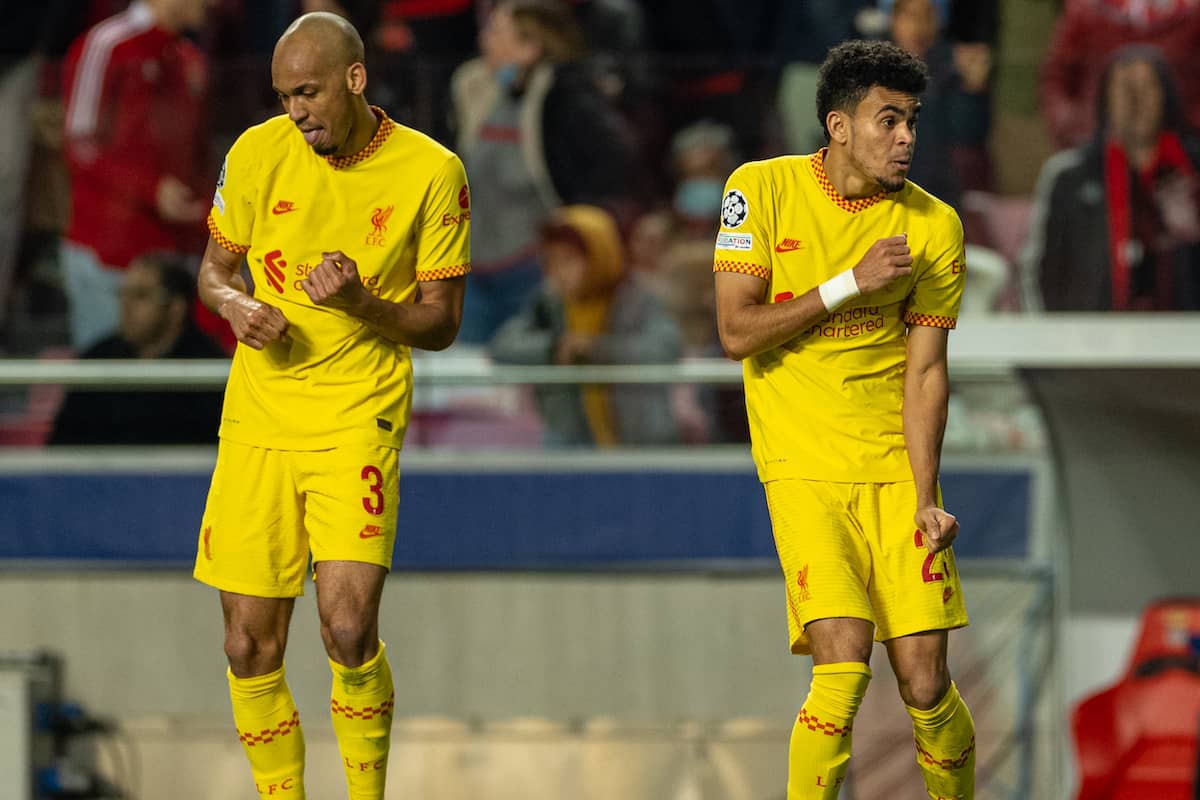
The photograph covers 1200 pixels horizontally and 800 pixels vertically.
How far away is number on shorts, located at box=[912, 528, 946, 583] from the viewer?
5152mm

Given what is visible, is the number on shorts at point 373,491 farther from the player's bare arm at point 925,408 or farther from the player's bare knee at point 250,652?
the player's bare arm at point 925,408

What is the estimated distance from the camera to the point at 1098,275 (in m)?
8.73

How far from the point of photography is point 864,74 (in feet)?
16.8

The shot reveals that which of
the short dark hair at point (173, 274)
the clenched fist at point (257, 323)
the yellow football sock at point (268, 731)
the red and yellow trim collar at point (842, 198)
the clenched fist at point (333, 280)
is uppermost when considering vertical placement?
the red and yellow trim collar at point (842, 198)

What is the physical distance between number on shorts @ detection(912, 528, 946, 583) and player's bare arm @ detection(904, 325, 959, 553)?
6 cm

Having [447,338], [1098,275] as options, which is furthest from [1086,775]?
[447,338]

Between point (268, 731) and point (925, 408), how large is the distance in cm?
195

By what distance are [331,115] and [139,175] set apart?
4157 millimetres

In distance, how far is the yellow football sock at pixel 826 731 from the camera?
4.99 m

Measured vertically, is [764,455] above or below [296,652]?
above

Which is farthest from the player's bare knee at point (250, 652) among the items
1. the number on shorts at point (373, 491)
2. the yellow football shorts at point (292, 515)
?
the number on shorts at point (373, 491)

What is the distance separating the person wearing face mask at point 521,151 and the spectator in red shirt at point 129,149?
1.26m

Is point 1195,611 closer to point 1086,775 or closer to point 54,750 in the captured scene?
point 1086,775

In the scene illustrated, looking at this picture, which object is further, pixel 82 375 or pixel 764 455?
pixel 82 375
